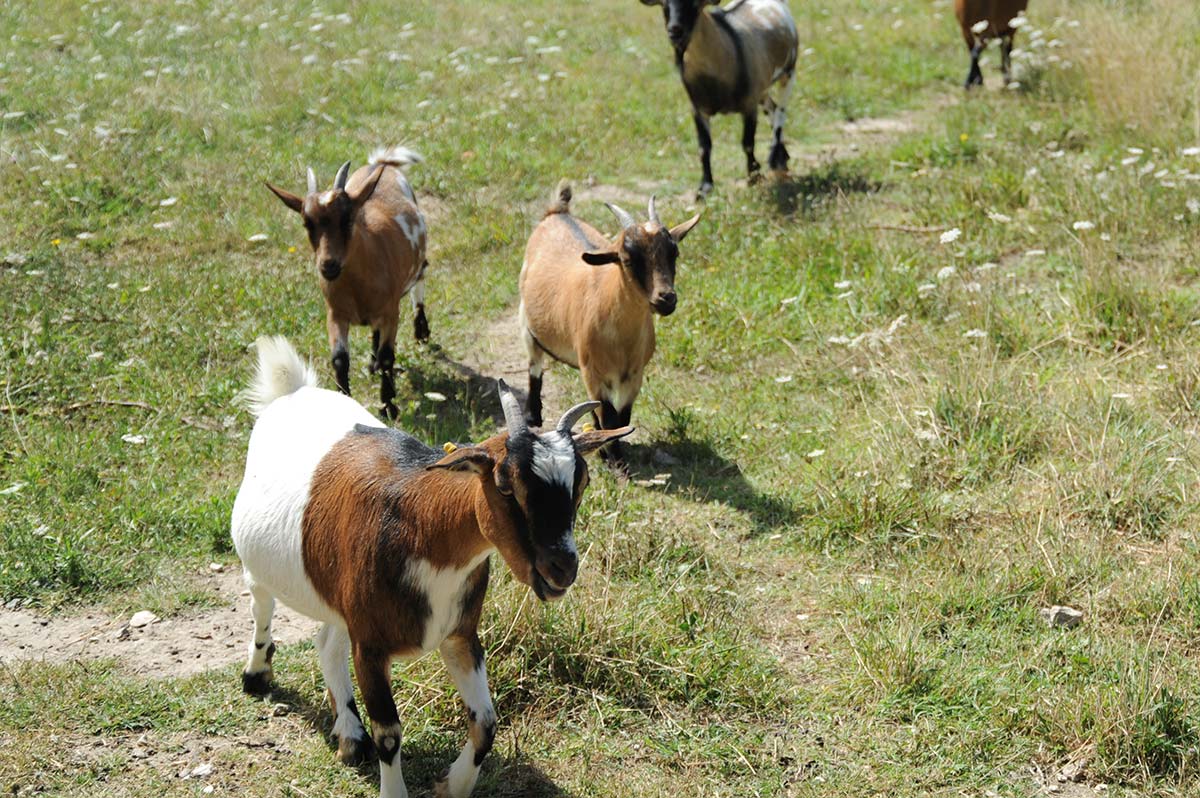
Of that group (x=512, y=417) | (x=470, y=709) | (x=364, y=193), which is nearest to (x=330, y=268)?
(x=364, y=193)

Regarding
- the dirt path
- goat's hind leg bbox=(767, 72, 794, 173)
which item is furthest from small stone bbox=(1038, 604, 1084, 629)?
goat's hind leg bbox=(767, 72, 794, 173)

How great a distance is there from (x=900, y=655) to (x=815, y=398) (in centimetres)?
273

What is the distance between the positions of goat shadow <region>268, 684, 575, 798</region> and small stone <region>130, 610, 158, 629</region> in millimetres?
1164

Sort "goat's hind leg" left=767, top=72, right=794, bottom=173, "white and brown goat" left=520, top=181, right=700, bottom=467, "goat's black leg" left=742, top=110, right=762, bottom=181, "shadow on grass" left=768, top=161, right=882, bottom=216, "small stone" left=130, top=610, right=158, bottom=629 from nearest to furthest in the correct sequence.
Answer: "small stone" left=130, top=610, right=158, bottom=629 → "white and brown goat" left=520, top=181, right=700, bottom=467 → "shadow on grass" left=768, top=161, right=882, bottom=216 → "goat's black leg" left=742, top=110, right=762, bottom=181 → "goat's hind leg" left=767, top=72, right=794, bottom=173

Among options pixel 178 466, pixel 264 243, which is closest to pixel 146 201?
pixel 264 243

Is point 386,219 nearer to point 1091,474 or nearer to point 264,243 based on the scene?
point 264,243

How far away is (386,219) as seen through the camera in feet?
25.8

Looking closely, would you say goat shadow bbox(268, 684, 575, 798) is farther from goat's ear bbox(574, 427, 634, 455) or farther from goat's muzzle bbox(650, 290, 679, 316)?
goat's muzzle bbox(650, 290, 679, 316)

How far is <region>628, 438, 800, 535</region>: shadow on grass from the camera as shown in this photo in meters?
6.53

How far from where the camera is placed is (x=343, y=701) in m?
4.75

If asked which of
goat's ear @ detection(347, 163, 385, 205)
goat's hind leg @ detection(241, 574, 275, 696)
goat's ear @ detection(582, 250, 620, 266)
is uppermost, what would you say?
goat's ear @ detection(347, 163, 385, 205)

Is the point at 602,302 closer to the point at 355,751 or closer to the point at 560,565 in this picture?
the point at 355,751

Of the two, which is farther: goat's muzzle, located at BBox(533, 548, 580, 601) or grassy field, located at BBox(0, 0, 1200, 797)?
grassy field, located at BBox(0, 0, 1200, 797)

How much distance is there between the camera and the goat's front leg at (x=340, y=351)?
7.43m
